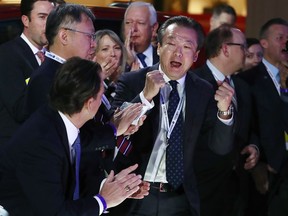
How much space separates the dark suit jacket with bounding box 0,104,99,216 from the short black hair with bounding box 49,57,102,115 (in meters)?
0.07

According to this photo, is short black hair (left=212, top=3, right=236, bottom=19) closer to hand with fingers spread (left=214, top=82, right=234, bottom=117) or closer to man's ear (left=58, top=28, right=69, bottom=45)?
hand with fingers spread (left=214, top=82, right=234, bottom=117)

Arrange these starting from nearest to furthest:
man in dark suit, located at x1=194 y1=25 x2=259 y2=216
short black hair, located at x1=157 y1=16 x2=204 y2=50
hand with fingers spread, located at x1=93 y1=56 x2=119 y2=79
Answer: short black hair, located at x1=157 y1=16 x2=204 y2=50, hand with fingers spread, located at x1=93 y1=56 x2=119 y2=79, man in dark suit, located at x1=194 y1=25 x2=259 y2=216

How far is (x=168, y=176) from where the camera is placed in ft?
17.2

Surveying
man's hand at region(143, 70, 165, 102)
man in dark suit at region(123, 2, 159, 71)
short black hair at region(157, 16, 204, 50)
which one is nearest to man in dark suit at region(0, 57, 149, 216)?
man's hand at region(143, 70, 165, 102)

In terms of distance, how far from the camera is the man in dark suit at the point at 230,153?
254 inches

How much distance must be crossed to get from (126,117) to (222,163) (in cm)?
193

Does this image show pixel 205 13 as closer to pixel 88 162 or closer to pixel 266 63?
pixel 266 63

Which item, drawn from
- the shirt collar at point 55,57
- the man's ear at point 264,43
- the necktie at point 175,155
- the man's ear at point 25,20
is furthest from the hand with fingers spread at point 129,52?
the shirt collar at point 55,57

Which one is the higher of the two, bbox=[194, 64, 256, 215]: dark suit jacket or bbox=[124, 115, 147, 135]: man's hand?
bbox=[124, 115, 147, 135]: man's hand

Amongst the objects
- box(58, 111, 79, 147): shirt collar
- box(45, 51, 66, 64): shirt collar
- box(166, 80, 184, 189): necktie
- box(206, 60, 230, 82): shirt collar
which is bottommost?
box(166, 80, 184, 189): necktie

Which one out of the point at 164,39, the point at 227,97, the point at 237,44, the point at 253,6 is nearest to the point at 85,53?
the point at 164,39

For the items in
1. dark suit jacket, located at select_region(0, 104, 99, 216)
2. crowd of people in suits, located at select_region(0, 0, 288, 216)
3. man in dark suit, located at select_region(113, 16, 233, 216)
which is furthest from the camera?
man in dark suit, located at select_region(113, 16, 233, 216)

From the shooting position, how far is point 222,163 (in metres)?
6.58

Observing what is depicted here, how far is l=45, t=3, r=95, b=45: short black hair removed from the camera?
5.07 metres
